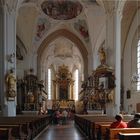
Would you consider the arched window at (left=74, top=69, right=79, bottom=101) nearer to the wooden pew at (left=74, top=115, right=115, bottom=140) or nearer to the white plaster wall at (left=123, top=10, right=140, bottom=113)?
the white plaster wall at (left=123, top=10, right=140, bottom=113)

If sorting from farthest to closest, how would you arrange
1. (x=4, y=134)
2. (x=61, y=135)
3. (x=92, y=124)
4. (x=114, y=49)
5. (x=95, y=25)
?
(x=95, y=25) → (x=114, y=49) → (x=61, y=135) → (x=92, y=124) → (x=4, y=134)

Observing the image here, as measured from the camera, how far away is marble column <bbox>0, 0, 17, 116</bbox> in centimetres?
1889

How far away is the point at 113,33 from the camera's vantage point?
19906 millimetres

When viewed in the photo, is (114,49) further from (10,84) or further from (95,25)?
(95,25)

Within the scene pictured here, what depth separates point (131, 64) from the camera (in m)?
27.7

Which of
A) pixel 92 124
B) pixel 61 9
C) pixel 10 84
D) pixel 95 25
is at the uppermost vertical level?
pixel 61 9

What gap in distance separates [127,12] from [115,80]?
8.90 m

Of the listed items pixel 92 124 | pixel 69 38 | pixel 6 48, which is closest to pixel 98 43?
pixel 69 38

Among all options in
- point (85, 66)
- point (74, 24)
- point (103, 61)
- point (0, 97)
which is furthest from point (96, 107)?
point (0, 97)

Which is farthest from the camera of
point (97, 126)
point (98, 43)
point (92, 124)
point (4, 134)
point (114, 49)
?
point (98, 43)

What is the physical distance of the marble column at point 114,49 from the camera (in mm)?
19359

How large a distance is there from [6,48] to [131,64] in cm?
1216

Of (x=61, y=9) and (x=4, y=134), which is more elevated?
(x=61, y=9)

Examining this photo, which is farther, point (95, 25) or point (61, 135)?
point (95, 25)
